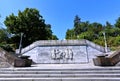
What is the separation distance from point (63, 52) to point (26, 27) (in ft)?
54.1

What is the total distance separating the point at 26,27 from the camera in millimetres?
28250

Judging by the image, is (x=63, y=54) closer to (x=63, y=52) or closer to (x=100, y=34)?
(x=63, y=52)

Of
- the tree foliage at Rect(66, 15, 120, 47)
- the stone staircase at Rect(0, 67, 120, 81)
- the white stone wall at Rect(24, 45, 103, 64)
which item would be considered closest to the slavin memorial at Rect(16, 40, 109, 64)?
the white stone wall at Rect(24, 45, 103, 64)

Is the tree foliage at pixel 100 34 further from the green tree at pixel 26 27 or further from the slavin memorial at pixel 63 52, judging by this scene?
the slavin memorial at pixel 63 52

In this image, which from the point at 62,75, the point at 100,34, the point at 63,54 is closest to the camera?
the point at 62,75

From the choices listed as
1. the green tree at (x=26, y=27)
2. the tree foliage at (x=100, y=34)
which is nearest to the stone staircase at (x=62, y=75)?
the green tree at (x=26, y=27)

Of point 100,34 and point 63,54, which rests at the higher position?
point 100,34

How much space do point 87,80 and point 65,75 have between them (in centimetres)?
87

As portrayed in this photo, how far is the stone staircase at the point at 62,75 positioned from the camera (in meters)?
5.48

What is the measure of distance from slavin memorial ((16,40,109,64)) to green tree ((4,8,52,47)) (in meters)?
14.6

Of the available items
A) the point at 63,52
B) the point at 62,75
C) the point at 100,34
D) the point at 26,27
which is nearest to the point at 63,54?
the point at 63,52

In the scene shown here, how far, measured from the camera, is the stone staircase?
216 inches

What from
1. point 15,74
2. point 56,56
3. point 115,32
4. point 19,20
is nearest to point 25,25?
point 19,20

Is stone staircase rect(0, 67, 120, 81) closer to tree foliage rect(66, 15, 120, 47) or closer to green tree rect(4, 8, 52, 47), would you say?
green tree rect(4, 8, 52, 47)
